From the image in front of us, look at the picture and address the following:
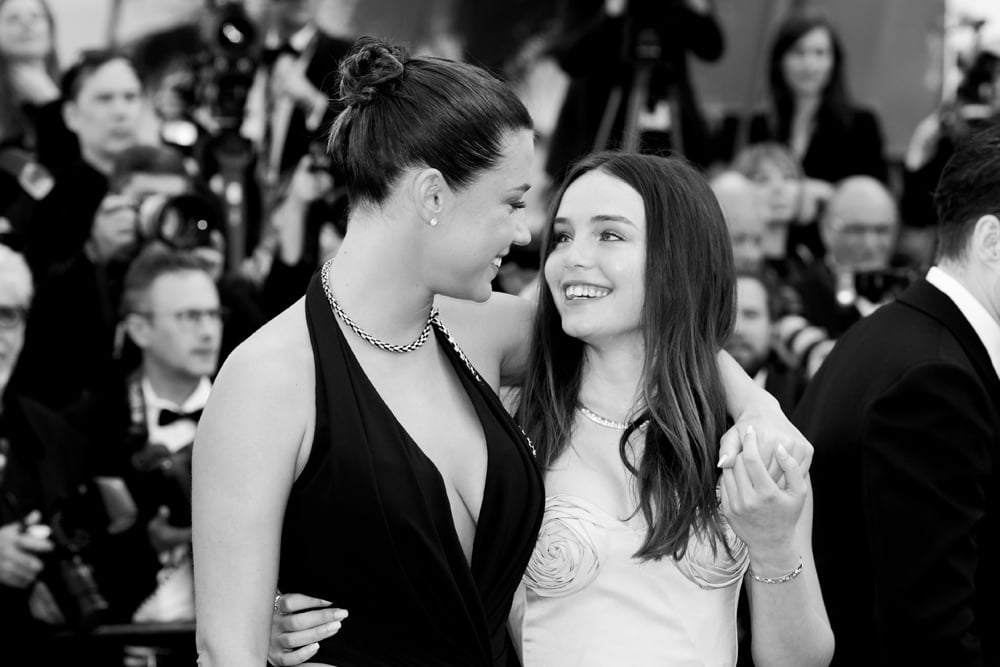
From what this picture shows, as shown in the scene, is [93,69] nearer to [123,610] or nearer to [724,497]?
[123,610]

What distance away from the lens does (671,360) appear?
248 centimetres

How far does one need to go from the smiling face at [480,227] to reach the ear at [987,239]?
975mm

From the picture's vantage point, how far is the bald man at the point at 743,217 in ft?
16.0

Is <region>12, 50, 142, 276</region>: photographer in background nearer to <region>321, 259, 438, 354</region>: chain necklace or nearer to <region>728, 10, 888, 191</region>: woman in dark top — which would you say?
<region>321, 259, 438, 354</region>: chain necklace

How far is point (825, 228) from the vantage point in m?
5.33

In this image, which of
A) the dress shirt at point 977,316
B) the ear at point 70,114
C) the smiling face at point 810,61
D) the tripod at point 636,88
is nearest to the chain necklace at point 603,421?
the dress shirt at point 977,316

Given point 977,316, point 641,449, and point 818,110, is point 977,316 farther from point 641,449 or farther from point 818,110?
point 818,110

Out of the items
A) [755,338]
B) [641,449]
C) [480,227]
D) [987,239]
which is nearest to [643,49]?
[755,338]

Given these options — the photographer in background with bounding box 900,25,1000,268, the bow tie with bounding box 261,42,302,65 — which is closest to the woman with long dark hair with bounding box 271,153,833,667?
the bow tie with bounding box 261,42,302,65

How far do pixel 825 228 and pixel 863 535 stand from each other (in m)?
2.75

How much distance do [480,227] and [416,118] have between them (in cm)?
19

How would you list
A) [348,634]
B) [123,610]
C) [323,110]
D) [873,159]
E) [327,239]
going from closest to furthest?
[348,634], [123,610], [327,239], [323,110], [873,159]

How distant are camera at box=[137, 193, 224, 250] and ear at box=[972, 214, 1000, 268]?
229 cm

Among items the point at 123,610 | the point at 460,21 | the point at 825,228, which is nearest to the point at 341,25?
the point at 460,21
